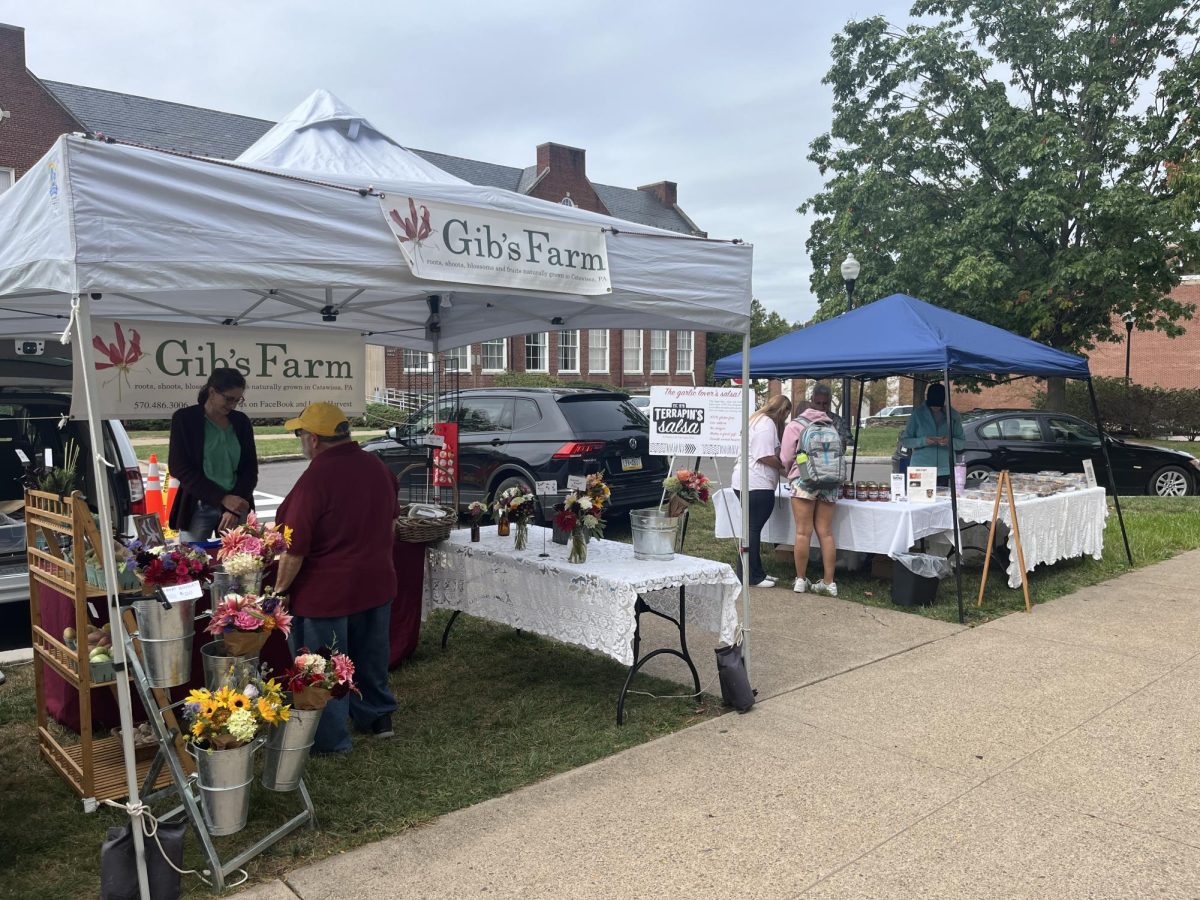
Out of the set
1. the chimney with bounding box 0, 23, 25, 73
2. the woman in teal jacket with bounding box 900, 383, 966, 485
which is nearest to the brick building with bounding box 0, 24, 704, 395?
the chimney with bounding box 0, 23, 25, 73

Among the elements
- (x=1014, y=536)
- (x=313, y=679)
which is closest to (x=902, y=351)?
(x=1014, y=536)

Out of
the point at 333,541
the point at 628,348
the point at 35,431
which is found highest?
the point at 628,348

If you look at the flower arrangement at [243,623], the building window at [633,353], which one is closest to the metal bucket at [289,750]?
the flower arrangement at [243,623]

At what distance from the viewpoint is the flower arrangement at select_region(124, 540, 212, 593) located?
338cm

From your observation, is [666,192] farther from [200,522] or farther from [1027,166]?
[200,522]

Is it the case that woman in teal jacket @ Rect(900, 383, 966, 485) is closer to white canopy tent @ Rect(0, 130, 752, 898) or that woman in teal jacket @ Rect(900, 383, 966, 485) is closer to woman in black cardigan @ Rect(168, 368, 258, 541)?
white canopy tent @ Rect(0, 130, 752, 898)

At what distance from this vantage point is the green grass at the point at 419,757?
342cm

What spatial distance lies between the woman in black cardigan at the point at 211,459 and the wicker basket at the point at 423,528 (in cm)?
91

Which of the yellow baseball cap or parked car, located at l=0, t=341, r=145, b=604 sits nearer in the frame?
the yellow baseball cap

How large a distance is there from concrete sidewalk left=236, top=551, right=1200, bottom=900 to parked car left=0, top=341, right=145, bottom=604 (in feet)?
11.7

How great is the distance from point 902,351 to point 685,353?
34.0m

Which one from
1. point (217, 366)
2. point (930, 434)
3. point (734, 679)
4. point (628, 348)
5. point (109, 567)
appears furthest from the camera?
point (628, 348)

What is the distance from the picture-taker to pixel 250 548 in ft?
11.8

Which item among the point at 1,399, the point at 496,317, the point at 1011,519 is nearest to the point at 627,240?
the point at 496,317
